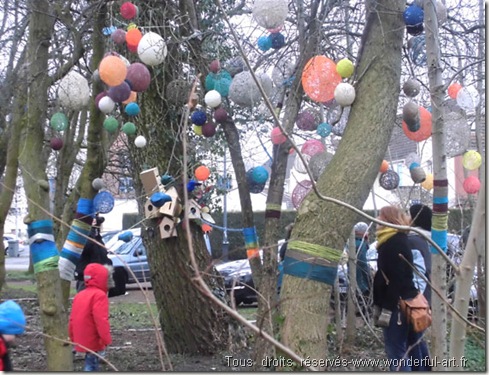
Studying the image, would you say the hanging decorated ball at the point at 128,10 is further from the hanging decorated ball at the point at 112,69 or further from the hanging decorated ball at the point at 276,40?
the hanging decorated ball at the point at 276,40

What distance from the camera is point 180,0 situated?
6.15m

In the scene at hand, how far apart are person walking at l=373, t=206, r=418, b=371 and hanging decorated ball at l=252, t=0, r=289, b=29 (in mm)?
1668

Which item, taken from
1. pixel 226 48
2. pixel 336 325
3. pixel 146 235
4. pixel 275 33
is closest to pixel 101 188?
pixel 146 235

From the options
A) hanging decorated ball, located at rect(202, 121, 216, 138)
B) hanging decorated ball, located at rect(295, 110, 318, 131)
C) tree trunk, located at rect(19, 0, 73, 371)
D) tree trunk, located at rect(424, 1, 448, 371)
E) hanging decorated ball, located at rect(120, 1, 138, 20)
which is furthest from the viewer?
hanging decorated ball, located at rect(295, 110, 318, 131)

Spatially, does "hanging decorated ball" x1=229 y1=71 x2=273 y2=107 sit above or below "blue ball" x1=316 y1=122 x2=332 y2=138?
above

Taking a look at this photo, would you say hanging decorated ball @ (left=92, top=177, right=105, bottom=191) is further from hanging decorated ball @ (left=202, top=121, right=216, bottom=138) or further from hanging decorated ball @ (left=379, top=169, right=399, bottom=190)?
hanging decorated ball @ (left=379, top=169, right=399, bottom=190)

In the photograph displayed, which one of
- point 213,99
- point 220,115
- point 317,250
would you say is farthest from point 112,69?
point 317,250

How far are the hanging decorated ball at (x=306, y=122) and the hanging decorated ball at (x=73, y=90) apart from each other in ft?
6.48

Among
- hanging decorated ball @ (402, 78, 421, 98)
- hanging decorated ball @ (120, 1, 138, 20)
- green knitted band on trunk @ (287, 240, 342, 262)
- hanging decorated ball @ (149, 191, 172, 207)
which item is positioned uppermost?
hanging decorated ball @ (120, 1, 138, 20)

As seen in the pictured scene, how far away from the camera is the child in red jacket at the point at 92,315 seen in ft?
18.8

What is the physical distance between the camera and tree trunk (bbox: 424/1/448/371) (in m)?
4.02

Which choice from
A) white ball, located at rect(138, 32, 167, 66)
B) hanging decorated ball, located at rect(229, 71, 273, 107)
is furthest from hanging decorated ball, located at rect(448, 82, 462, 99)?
white ball, located at rect(138, 32, 167, 66)

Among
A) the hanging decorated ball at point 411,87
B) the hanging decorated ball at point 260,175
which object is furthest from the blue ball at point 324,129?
the hanging decorated ball at point 411,87

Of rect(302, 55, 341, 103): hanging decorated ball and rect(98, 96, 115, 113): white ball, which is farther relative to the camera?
rect(98, 96, 115, 113): white ball
